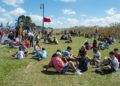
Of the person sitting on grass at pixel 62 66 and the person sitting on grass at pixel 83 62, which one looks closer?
the person sitting on grass at pixel 62 66

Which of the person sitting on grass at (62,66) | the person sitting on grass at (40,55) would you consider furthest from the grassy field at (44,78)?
the person sitting on grass at (40,55)

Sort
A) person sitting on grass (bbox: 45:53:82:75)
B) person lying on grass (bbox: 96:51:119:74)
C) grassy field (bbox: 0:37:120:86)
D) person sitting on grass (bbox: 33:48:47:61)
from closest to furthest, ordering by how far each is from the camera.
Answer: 1. grassy field (bbox: 0:37:120:86)
2. person sitting on grass (bbox: 45:53:82:75)
3. person lying on grass (bbox: 96:51:119:74)
4. person sitting on grass (bbox: 33:48:47:61)

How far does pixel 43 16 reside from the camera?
44.1 m

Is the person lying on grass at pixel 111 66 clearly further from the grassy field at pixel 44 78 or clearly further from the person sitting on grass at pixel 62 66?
the person sitting on grass at pixel 62 66

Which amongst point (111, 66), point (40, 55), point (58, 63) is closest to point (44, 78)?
point (58, 63)

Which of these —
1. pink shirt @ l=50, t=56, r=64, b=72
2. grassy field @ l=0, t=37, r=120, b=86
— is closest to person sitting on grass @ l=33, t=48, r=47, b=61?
grassy field @ l=0, t=37, r=120, b=86

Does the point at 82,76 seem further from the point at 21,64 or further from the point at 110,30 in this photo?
the point at 110,30

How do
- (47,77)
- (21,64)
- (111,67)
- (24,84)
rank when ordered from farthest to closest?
(21,64) → (111,67) → (47,77) → (24,84)

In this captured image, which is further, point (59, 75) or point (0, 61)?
point (0, 61)

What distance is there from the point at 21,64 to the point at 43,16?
23.5 meters

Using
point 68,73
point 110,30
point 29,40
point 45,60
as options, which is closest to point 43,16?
point 29,40

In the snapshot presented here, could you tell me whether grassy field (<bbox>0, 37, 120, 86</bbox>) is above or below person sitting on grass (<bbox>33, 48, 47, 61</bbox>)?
below

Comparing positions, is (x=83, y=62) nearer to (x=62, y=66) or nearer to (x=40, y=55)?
(x=62, y=66)

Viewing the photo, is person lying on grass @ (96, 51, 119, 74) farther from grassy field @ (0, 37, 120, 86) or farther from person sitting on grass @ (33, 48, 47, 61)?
person sitting on grass @ (33, 48, 47, 61)
